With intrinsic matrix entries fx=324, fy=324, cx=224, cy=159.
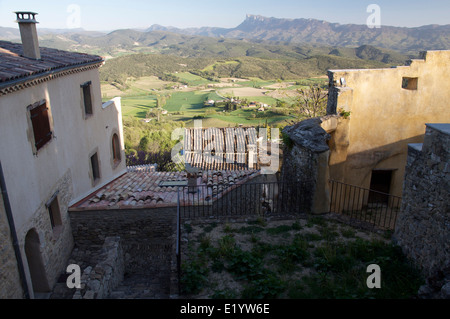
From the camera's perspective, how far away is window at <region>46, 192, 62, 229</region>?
9.40 meters

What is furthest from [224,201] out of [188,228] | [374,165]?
[374,165]

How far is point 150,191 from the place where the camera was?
12078mm

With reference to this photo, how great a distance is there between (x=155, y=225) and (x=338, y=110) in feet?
24.4

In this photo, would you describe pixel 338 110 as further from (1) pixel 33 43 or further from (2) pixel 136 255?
(1) pixel 33 43

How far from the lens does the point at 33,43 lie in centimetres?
887

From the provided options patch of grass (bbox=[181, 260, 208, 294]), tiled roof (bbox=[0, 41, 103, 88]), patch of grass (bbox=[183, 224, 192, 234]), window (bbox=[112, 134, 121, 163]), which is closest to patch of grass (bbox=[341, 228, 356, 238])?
patch of grass (bbox=[181, 260, 208, 294])

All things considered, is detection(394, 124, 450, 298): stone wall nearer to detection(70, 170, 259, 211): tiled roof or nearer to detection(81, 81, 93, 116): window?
detection(70, 170, 259, 211): tiled roof

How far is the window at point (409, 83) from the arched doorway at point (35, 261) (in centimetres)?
1302

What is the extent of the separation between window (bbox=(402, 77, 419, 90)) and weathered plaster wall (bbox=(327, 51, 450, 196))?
154 millimetres

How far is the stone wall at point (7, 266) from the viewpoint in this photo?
6359mm

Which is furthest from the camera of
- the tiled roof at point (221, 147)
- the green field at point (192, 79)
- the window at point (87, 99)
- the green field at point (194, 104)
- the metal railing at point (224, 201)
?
the green field at point (192, 79)

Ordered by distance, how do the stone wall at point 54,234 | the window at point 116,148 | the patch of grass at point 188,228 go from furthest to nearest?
the window at point 116,148 → the patch of grass at point 188,228 → the stone wall at point 54,234

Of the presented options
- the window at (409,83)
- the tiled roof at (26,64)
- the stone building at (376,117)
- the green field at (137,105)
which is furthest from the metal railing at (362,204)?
the green field at (137,105)

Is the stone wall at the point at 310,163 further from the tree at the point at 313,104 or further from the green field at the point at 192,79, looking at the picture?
the green field at the point at 192,79
